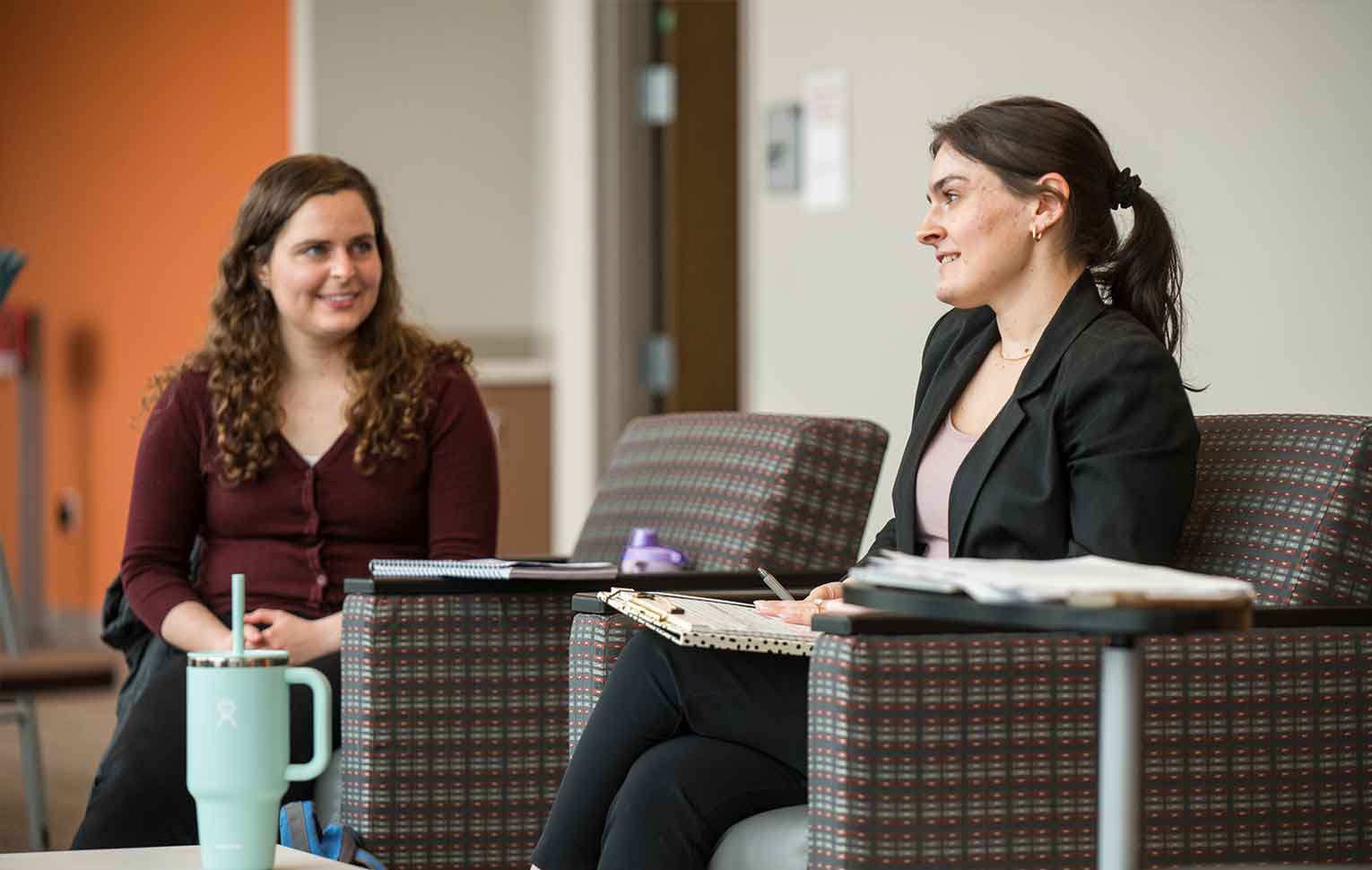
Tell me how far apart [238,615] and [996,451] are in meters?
0.91

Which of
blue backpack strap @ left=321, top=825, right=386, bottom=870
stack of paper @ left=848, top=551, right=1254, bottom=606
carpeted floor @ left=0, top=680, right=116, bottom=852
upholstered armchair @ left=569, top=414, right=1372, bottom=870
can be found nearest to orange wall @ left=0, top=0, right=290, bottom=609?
carpeted floor @ left=0, top=680, right=116, bottom=852

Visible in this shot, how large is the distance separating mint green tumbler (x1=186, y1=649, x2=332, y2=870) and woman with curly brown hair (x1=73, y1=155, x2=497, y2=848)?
106cm

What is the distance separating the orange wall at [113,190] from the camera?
21.9 feet

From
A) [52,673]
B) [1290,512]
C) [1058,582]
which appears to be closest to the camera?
[1058,582]

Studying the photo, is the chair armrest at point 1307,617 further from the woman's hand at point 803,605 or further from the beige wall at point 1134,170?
the beige wall at point 1134,170

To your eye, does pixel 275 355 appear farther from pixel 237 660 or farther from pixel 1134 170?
pixel 1134 170

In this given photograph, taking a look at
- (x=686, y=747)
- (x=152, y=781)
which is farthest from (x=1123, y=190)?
(x=152, y=781)

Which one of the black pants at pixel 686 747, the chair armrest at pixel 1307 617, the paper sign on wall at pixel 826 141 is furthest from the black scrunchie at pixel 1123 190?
the paper sign on wall at pixel 826 141

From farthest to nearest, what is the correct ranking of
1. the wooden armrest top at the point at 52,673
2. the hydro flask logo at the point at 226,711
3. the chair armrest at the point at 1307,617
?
the wooden armrest top at the point at 52,673, the chair armrest at the point at 1307,617, the hydro flask logo at the point at 226,711

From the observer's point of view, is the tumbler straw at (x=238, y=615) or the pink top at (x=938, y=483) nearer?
the tumbler straw at (x=238, y=615)

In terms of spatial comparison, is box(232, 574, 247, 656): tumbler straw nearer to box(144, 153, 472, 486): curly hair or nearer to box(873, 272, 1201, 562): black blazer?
box(873, 272, 1201, 562): black blazer

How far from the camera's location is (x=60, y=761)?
4.80 meters

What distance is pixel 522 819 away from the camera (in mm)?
2656

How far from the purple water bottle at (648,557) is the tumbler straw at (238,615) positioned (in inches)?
42.7
